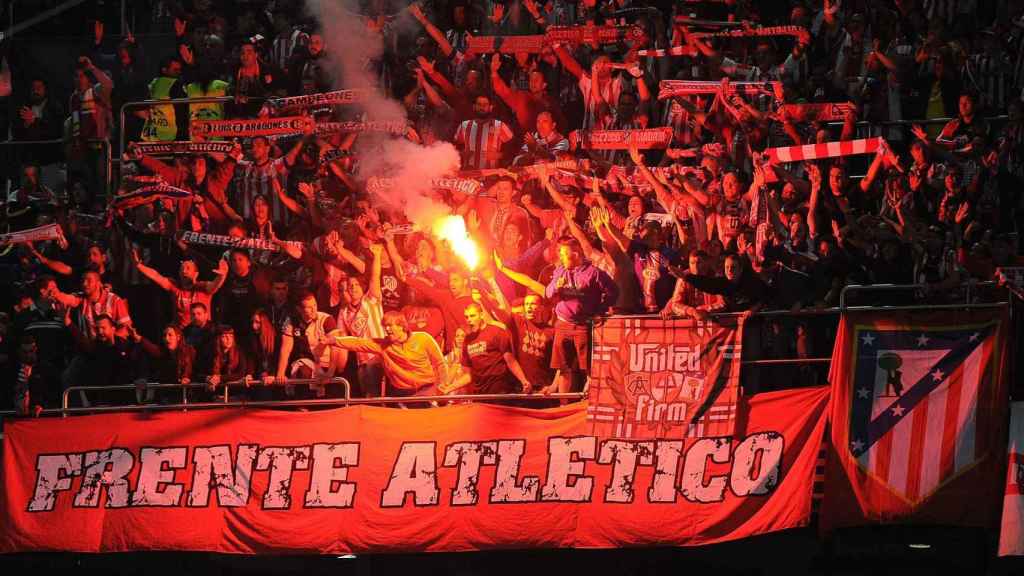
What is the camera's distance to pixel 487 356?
15.4 meters

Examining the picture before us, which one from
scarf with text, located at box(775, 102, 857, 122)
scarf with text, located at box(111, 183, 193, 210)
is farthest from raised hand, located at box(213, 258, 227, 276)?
scarf with text, located at box(775, 102, 857, 122)

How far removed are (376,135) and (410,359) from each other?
10.6ft

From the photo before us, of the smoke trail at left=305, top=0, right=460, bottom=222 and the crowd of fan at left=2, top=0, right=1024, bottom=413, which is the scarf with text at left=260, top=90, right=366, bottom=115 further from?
the smoke trail at left=305, top=0, right=460, bottom=222

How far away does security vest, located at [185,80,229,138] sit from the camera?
19.1 meters

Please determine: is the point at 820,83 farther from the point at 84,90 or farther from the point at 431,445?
the point at 84,90

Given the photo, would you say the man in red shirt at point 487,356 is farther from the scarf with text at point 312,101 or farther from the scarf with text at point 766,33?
the scarf with text at point 766,33

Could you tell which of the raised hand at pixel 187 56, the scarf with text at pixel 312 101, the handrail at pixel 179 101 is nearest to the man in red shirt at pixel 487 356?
the scarf with text at pixel 312 101

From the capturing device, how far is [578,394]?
14.7 meters

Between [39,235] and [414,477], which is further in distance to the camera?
[39,235]

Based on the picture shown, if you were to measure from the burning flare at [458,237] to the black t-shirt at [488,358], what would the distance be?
0.84 metres

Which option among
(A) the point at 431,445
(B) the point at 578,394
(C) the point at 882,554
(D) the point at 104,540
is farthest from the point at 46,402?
(C) the point at 882,554

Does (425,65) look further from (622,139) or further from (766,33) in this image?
(766,33)

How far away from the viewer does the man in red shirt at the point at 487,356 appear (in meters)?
15.3

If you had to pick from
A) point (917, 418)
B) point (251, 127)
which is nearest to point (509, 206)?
point (251, 127)
